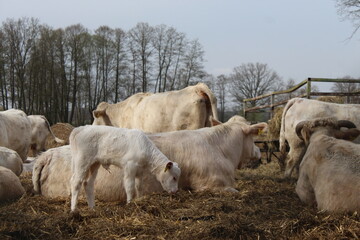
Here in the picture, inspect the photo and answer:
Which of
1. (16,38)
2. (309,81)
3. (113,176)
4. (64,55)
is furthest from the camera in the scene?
(64,55)

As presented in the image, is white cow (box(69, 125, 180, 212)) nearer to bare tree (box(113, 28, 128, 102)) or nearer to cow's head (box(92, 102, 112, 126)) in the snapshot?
cow's head (box(92, 102, 112, 126))

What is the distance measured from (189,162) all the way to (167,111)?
5.78 m

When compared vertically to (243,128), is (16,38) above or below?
above

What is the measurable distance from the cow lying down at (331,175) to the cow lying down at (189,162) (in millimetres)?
1387

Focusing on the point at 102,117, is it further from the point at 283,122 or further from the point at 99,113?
the point at 283,122

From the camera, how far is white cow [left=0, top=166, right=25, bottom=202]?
7133 mm

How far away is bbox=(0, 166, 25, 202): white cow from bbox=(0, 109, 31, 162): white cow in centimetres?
564

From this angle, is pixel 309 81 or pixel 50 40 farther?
pixel 50 40

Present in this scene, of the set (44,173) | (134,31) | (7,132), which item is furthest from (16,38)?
(44,173)

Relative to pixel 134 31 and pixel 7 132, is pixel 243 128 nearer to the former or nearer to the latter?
pixel 7 132

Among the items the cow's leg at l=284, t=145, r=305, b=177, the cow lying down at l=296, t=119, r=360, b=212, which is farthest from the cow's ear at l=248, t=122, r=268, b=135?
the cow's leg at l=284, t=145, r=305, b=177

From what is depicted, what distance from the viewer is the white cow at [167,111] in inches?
486

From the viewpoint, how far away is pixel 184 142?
7801mm

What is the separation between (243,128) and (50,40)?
43526 millimetres
